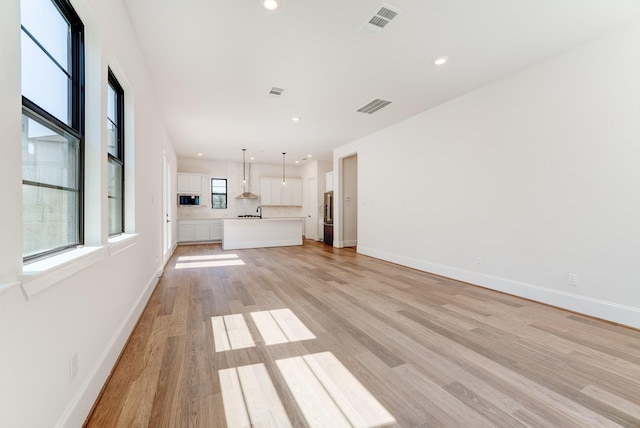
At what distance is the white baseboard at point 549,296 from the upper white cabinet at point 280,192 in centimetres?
632

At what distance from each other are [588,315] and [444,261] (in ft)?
5.87

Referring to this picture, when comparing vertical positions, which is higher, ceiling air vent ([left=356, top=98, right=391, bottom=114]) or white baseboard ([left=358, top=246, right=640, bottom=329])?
ceiling air vent ([left=356, top=98, right=391, bottom=114])

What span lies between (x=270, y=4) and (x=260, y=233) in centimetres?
622

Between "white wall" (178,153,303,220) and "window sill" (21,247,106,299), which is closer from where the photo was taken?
"window sill" (21,247,106,299)

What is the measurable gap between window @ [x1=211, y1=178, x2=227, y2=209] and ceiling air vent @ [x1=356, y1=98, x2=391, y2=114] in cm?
637

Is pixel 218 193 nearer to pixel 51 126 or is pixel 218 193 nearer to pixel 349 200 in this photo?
pixel 349 200

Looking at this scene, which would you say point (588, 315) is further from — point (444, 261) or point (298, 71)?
point (298, 71)

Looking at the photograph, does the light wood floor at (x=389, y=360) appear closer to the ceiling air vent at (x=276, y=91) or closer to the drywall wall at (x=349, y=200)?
the ceiling air vent at (x=276, y=91)

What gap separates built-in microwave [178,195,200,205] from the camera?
27.5ft

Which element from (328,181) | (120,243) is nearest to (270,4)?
Answer: (120,243)

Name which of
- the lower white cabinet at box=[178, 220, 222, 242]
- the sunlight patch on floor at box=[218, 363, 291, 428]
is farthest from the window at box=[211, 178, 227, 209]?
the sunlight patch on floor at box=[218, 363, 291, 428]

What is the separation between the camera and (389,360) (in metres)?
1.91

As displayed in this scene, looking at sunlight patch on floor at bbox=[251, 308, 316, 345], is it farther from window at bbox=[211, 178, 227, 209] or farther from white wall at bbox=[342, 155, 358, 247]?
window at bbox=[211, 178, 227, 209]

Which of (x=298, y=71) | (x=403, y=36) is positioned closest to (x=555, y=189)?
(x=403, y=36)
